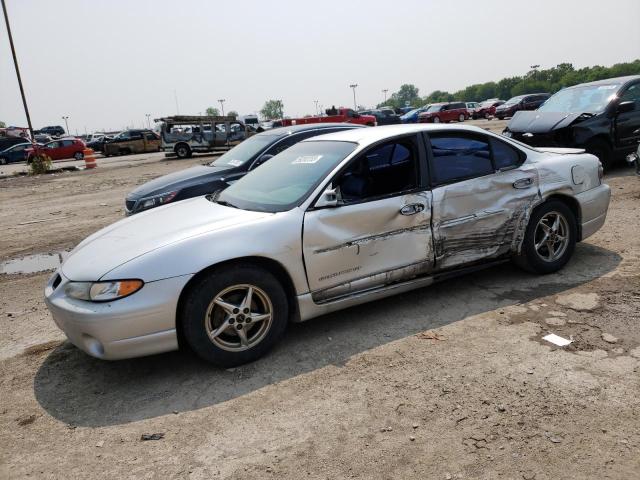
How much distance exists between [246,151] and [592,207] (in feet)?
15.2

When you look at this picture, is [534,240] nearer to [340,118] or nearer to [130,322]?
[130,322]

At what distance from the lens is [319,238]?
3723mm

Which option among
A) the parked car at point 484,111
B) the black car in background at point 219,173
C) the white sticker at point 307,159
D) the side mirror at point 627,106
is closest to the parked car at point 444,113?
the parked car at point 484,111

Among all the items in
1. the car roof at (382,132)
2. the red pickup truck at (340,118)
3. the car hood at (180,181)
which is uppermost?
the red pickup truck at (340,118)

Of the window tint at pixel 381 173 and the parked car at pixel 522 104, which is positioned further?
the parked car at pixel 522 104

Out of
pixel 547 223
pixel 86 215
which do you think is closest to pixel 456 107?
pixel 86 215

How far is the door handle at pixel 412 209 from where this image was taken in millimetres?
4031

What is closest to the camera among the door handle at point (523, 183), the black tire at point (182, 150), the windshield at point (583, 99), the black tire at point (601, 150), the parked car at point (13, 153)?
the door handle at point (523, 183)

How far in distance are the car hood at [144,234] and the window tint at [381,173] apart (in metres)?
0.73

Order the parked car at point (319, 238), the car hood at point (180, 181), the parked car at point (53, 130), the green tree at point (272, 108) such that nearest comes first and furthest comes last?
the parked car at point (319, 238) < the car hood at point (180, 181) < the parked car at point (53, 130) < the green tree at point (272, 108)

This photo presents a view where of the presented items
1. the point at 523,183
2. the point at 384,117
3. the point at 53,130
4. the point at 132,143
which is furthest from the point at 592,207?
the point at 53,130

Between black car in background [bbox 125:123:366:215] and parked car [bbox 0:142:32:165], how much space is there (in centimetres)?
3140

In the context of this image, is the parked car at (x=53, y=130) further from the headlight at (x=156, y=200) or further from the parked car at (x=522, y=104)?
the headlight at (x=156, y=200)

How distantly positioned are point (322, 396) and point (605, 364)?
1.82m
